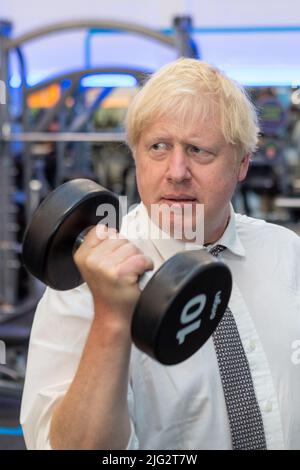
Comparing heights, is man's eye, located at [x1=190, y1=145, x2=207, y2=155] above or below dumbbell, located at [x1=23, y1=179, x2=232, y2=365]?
above

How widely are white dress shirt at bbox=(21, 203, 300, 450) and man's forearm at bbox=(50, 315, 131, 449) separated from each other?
64 millimetres

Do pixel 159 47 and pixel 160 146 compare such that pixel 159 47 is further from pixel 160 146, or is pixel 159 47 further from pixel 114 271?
pixel 114 271

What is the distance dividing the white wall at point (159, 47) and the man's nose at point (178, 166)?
232 cm

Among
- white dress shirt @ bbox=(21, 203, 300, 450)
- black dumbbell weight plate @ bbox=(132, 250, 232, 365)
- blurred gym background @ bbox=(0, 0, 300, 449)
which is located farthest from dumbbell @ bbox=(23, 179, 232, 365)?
blurred gym background @ bbox=(0, 0, 300, 449)

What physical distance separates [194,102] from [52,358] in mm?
439

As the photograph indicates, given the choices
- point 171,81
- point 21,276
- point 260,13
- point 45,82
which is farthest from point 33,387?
point 21,276

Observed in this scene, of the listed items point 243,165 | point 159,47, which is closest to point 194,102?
point 243,165

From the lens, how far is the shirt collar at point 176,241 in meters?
1.09

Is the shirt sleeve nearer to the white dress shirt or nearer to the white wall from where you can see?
the white dress shirt

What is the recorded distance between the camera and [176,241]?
1.09 metres

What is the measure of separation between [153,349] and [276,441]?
0.41m

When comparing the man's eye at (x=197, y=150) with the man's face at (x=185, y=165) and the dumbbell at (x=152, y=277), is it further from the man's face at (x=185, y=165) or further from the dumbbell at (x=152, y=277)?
the dumbbell at (x=152, y=277)

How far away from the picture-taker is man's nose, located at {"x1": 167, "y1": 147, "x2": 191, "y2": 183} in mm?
993

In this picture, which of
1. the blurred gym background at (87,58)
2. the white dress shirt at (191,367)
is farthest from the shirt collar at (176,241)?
the blurred gym background at (87,58)
